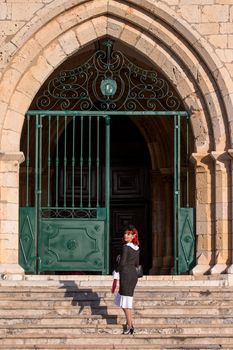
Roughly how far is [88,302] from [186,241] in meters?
2.87

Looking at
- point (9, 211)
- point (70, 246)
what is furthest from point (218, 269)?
point (9, 211)

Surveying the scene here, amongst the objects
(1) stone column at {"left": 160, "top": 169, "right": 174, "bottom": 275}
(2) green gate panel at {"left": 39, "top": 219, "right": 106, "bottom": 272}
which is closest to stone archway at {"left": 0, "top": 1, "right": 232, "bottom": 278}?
(2) green gate panel at {"left": 39, "top": 219, "right": 106, "bottom": 272}

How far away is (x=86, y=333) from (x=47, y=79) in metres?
5.47

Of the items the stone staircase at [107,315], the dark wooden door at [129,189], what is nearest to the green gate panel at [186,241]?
the stone staircase at [107,315]

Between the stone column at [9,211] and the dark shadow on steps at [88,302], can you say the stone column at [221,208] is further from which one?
the stone column at [9,211]

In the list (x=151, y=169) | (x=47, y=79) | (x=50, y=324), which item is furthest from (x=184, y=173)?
(x=50, y=324)

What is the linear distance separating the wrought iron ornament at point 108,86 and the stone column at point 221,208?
1.48 metres

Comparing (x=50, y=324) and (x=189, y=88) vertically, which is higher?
(x=189, y=88)

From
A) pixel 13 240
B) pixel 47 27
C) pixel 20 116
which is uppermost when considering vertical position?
pixel 47 27

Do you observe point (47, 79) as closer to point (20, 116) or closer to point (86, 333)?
point (20, 116)

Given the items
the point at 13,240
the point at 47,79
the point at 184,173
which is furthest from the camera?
the point at 184,173

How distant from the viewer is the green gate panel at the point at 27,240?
18.5 m

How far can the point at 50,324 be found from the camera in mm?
15633

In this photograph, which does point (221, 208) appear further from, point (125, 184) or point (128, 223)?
point (125, 184)
